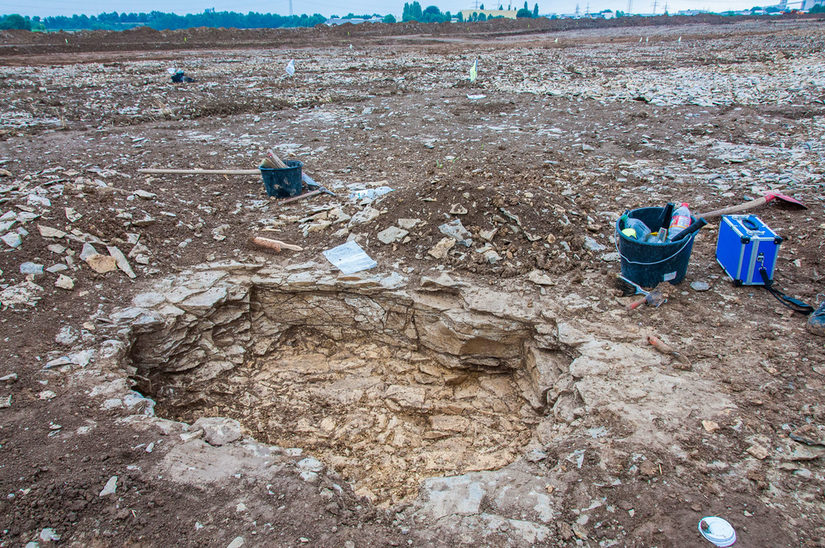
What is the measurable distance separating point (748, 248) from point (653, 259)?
0.68m

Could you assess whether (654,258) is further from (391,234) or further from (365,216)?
(365,216)

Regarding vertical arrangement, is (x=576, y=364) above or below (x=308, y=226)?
below

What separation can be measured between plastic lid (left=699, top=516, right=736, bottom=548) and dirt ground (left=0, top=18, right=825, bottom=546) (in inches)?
1.8

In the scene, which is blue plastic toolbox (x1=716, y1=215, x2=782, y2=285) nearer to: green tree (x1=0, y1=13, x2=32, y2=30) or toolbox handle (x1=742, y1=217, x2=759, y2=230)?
toolbox handle (x1=742, y1=217, x2=759, y2=230)

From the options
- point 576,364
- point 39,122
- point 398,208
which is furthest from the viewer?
point 39,122

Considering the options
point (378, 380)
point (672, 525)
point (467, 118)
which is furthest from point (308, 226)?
point (467, 118)

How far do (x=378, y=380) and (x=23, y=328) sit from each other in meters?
2.53

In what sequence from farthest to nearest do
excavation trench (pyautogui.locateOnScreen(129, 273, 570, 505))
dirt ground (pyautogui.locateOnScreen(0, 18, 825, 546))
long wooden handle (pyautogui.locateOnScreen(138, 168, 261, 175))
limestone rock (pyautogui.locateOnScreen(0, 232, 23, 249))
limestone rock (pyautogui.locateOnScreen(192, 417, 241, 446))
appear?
long wooden handle (pyautogui.locateOnScreen(138, 168, 261, 175)) → limestone rock (pyautogui.locateOnScreen(0, 232, 23, 249)) → excavation trench (pyautogui.locateOnScreen(129, 273, 570, 505)) → limestone rock (pyautogui.locateOnScreen(192, 417, 241, 446)) → dirt ground (pyautogui.locateOnScreen(0, 18, 825, 546))

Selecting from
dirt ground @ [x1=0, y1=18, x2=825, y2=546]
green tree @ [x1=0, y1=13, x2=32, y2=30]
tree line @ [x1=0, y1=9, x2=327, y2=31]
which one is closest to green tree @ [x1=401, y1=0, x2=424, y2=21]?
tree line @ [x1=0, y1=9, x2=327, y2=31]

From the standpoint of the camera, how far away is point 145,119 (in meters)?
8.16

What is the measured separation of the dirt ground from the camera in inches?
78.8

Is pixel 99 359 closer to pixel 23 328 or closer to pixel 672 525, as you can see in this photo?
pixel 23 328

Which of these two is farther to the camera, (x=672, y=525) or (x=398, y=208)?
(x=398, y=208)

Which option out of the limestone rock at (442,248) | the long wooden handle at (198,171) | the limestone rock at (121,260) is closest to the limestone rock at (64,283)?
the limestone rock at (121,260)
